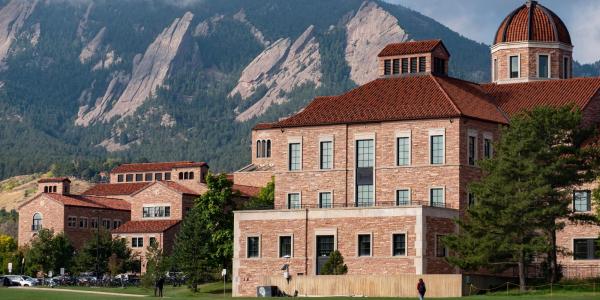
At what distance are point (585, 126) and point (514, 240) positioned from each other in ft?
66.6

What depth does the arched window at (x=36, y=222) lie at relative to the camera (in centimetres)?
17338

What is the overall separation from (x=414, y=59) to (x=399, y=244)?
63.7 ft

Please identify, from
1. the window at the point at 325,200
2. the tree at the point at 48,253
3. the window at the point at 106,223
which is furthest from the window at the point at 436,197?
the window at the point at 106,223

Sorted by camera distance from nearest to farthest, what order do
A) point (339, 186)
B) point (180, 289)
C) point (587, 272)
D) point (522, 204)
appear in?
point (522, 204) → point (587, 272) → point (339, 186) → point (180, 289)

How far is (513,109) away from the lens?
362 ft

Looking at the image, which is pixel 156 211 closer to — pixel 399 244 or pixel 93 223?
pixel 93 223

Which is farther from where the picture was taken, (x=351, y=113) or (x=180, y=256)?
(x=180, y=256)

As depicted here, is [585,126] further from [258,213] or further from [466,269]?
[258,213]

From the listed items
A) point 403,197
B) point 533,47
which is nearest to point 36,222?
point 533,47

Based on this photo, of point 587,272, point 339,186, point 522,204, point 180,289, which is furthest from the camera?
point 180,289

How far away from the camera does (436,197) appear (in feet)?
340

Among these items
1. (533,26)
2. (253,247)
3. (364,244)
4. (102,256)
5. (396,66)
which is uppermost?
(533,26)

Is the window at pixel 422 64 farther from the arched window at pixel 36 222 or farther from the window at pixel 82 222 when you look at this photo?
the arched window at pixel 36 222

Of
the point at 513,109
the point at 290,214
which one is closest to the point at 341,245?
the point at 290,214
